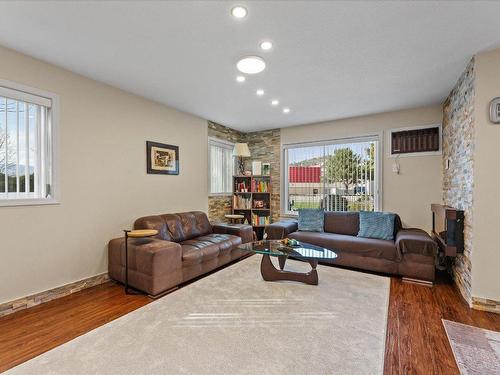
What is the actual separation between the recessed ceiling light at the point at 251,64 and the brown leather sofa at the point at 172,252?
7.32 feet

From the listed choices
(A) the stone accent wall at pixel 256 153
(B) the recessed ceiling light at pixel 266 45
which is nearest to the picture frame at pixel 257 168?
(A) the stone accent wall at pixel 256 153

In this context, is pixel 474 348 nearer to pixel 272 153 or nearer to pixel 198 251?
pixel 198 251

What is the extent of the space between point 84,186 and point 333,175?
4253mm

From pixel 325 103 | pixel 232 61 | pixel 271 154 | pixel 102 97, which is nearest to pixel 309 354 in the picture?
pixel 232 61

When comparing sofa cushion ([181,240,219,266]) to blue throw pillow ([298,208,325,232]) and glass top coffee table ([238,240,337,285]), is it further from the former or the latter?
blue throw pillow ([298,208,325,232])

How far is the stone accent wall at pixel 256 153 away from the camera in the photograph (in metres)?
5.20

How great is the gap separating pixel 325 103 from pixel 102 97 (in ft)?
10.7

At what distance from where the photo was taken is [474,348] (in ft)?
6.26

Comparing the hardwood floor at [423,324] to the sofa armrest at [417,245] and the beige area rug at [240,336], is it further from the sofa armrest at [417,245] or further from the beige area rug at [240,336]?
the sofa armrest at [417,245]

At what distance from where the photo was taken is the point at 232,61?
265 cm

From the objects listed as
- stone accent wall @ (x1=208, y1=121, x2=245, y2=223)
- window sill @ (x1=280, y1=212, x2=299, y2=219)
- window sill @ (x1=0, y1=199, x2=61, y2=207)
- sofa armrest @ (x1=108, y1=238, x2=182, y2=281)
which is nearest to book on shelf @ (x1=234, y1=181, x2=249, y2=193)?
stone accent wall @ (x1=208, y1=121, x2=245, y2=223)

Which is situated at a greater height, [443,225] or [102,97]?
[102,97]

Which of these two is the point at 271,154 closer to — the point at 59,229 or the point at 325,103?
the point at 325,103

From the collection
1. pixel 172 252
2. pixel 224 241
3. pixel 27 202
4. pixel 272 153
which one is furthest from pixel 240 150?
pixel 27 202
